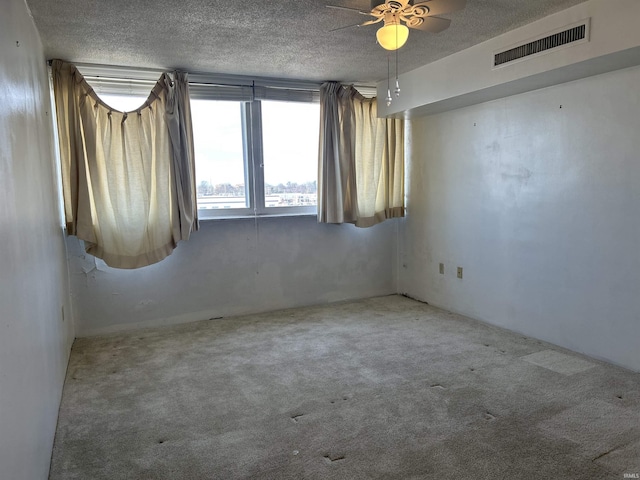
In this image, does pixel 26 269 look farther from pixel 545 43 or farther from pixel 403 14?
pixel 545 43

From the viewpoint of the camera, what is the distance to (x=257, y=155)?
14.4 ft

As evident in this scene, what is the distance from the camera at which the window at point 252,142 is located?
13.7 ft

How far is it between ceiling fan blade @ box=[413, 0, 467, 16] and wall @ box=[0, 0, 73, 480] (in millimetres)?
1922

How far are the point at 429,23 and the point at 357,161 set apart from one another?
223 cm

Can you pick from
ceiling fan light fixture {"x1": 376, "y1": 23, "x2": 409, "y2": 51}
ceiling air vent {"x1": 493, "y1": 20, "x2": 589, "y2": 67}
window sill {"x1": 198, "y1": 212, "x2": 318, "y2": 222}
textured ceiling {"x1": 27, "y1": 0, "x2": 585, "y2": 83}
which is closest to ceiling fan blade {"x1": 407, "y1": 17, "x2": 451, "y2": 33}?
ceiling fan light fixture {"x1": 376, "y1": 23, "x2": 409, "y2": 51}

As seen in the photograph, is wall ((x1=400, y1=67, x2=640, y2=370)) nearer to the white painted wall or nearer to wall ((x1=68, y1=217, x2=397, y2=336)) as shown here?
the white painted wall

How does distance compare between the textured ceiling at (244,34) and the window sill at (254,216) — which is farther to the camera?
the window sill at (254,216)

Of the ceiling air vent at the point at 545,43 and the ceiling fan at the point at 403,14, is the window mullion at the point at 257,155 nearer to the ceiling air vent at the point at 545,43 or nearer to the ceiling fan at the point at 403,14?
the ceiling fan at the point at 403,14

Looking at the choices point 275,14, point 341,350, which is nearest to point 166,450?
point 341,350

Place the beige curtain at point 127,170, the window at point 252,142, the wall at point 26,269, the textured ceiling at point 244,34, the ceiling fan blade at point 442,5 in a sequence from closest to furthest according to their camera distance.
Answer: the wall at point 26,269 → the ceiling fan blade at point 442,5 → the textured ceiling at point 244,34 → the beige curtain at point 127,170 → the window at point 252,142

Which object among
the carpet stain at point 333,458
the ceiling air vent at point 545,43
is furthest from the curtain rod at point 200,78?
the carpet stain at point 333,458

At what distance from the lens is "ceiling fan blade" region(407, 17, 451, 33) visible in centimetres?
245

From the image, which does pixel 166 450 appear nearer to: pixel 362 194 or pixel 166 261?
pixel 166 261

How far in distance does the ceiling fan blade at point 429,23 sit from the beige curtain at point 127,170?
7.31 feet
